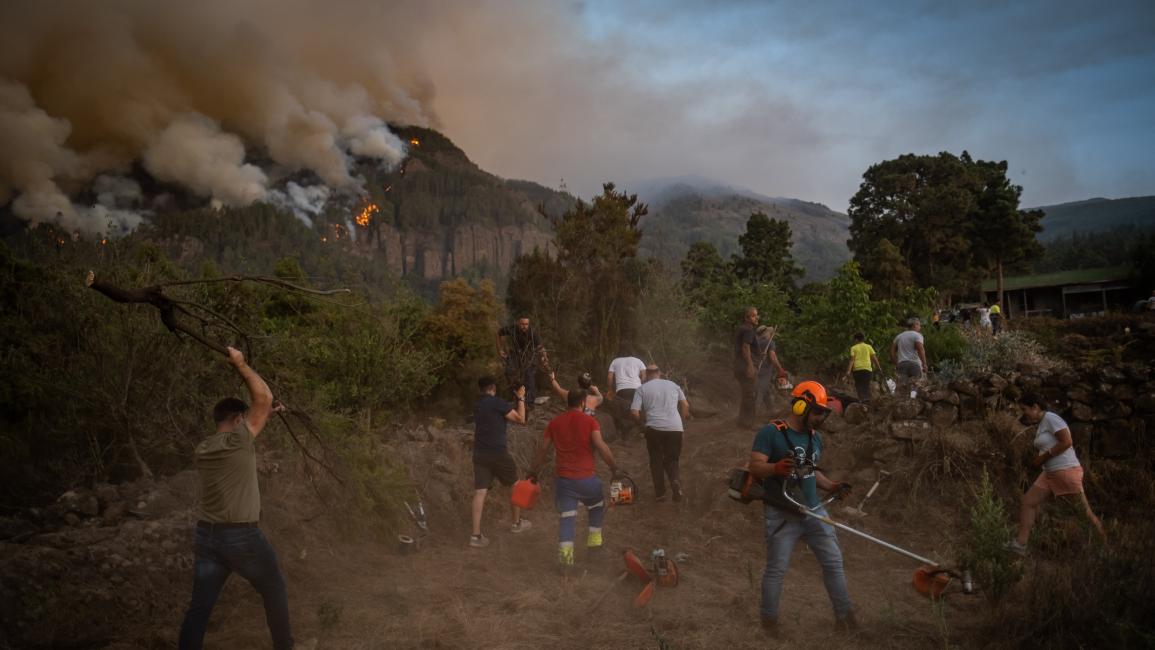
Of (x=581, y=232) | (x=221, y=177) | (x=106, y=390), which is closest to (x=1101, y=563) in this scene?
(x=106, y=390)

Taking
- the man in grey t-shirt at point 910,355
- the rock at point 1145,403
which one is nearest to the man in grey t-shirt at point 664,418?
the man in grey t-shirt at point 910,355

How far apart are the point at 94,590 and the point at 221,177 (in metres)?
97.0

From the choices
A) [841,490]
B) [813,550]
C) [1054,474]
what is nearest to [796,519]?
[813,550]

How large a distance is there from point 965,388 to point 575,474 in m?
5.44

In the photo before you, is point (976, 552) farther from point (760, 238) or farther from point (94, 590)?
point (760, 238)

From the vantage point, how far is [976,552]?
490cm

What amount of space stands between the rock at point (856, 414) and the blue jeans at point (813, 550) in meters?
4.90

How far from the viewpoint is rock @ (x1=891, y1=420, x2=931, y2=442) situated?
820 centimetres

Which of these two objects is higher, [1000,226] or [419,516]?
[1000,226]

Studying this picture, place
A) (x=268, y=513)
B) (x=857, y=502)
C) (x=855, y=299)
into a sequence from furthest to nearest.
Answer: (x=855, y=299)
(x=857, y=502)
(x=268, y=513)

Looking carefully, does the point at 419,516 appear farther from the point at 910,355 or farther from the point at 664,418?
the point at 910,355

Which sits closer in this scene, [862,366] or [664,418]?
[664,418]

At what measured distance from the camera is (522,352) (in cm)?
1140

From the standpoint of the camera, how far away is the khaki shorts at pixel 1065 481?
6.00 m
